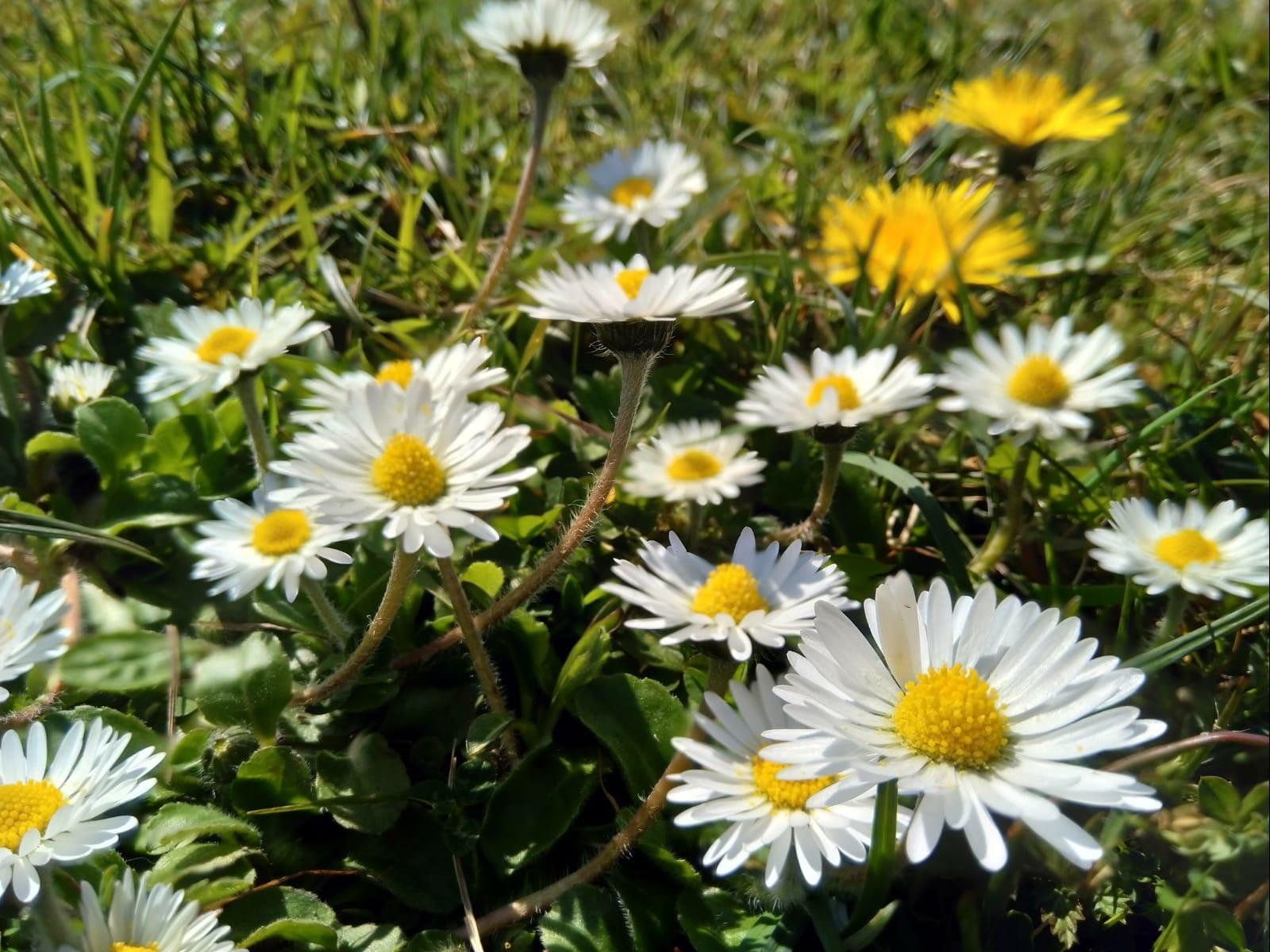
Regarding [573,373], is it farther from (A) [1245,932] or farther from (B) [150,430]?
(A) [1245,932]

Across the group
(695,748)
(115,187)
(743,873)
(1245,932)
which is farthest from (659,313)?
(115,187)

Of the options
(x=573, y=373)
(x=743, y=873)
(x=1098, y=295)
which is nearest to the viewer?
(x=743, y=873)

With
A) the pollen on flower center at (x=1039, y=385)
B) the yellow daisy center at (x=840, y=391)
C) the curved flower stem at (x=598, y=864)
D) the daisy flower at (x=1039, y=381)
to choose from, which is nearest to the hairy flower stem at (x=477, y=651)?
the curved flower stem at (x=598, y=864)

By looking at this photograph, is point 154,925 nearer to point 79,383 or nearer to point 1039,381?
point 79,383

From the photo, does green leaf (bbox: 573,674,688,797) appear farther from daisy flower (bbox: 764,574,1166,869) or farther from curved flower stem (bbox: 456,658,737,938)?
daisy flower (bbox: 764,574,1166,869)

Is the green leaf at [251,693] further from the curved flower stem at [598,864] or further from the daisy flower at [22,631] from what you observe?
the curved flower stem at [598,864]

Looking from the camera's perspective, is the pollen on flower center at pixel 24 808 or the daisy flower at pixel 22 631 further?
the daisy flower at pixel 22 631

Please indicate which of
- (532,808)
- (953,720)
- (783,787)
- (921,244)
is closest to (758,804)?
(783,787)
